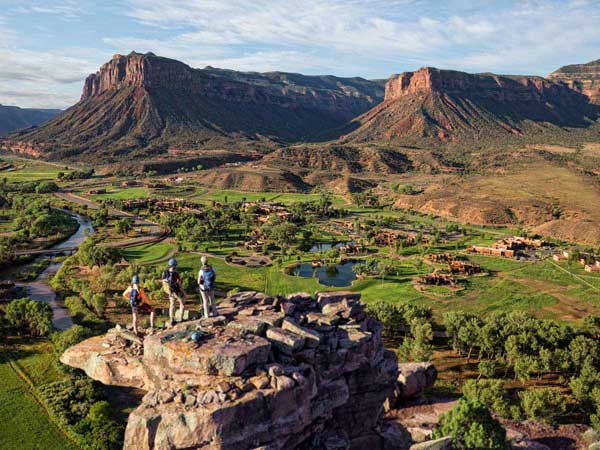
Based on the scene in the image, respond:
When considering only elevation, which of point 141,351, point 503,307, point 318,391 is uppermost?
point 141,351

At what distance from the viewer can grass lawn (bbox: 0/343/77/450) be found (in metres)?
36.7

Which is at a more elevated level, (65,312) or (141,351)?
(141,351)

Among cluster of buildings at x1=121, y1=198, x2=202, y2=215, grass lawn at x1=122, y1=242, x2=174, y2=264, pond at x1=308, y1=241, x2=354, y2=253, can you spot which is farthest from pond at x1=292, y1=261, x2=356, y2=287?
cluster of buildings at x1=121, y1=198, x2=202, y2=215

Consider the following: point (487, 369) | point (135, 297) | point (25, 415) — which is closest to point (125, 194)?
point (25, 415)

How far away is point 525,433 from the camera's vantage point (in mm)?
35500

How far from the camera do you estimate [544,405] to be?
39.1m

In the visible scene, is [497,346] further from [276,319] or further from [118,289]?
[118,289]

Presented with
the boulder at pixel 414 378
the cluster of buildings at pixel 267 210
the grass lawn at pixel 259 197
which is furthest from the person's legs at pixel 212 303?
the grass lawn at pixel 259 197

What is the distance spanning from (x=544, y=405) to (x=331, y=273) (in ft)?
173

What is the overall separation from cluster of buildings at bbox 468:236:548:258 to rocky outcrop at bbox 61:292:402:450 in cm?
8006

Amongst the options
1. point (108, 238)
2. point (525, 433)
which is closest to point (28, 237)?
point (108, 238)

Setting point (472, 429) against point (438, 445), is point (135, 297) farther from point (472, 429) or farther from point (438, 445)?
point (472, 429)

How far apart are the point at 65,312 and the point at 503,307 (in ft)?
224

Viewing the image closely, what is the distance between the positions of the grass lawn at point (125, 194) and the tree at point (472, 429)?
15518cm
